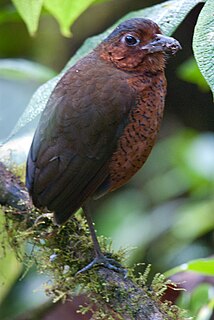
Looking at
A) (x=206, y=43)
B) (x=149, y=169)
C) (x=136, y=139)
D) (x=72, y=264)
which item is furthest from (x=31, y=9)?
(x=149, y=169)

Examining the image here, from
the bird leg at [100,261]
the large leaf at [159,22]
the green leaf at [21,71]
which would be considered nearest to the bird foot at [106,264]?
the bird leg at [100,261]

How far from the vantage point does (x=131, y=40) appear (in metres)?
2.14

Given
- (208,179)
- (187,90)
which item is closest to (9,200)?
(208,179)

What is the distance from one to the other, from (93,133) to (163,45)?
1.07 ft

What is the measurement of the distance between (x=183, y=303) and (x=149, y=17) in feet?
2.81

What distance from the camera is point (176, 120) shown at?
15.6 ft

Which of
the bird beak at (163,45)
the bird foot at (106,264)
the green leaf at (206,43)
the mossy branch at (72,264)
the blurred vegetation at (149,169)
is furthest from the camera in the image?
the blurred vegetation at (149,169)

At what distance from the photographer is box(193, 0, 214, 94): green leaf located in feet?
5.08

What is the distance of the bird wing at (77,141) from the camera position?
198 cm

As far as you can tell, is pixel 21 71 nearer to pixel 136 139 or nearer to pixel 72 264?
pixel 136 139

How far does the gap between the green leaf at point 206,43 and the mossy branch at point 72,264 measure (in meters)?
0.57

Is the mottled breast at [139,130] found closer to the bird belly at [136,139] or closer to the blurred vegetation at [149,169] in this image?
the bird belly at [136,139]

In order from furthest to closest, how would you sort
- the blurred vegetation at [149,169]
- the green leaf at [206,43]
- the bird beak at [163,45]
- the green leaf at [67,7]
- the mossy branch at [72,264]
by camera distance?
1. the blurred vegetation at [149,169]
2. the green leaf at [67,7]
3. the bird beak at [163,45]
4. the mossy branch at [72,264]
5. the green leaf at [206,43]

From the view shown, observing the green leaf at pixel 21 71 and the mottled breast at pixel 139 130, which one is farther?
the green leaf at pixel 21 71
